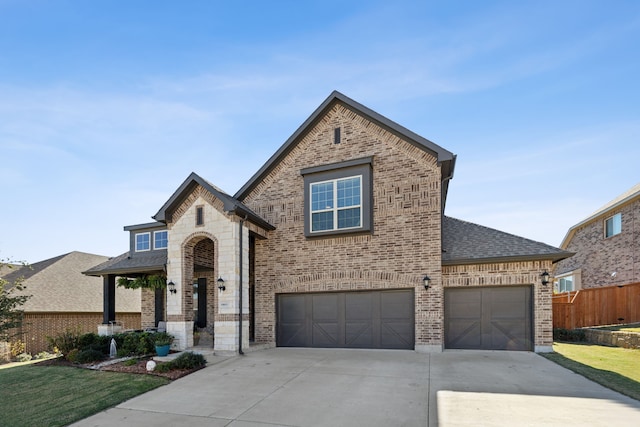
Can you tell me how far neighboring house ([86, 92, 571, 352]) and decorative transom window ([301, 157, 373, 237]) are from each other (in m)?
0.04

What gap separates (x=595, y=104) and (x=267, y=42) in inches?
417

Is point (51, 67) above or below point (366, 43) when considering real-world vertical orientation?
below

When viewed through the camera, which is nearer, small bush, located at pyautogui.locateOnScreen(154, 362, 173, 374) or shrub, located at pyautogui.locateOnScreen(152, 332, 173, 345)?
small bush, located at pyautogui.locateOnScreen(154, 362, 173, 374)

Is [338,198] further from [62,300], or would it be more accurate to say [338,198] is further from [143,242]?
[62,300]

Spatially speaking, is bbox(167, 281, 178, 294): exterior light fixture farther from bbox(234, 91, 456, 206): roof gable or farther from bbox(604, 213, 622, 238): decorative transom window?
bbox(604, 213, 622, 238): decorative transom window

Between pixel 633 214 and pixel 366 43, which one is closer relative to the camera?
pixel 366 43

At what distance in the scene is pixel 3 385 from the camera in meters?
10.3

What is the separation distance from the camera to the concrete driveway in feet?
20.5

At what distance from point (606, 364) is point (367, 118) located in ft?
34.7

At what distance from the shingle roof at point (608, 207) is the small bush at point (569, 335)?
8184 mm

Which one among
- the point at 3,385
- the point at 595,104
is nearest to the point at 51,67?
the point at 3,385

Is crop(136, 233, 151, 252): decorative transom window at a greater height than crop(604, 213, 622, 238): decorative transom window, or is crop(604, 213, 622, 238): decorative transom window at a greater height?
crop(604, 213, 622, 238): decorative transom window

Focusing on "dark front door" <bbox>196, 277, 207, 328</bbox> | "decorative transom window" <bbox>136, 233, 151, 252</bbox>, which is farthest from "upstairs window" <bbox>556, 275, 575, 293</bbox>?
"decorative transom window" <bbox>136, 233, 151, 252</bbox>

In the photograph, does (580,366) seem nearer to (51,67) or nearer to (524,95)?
(524,95)
